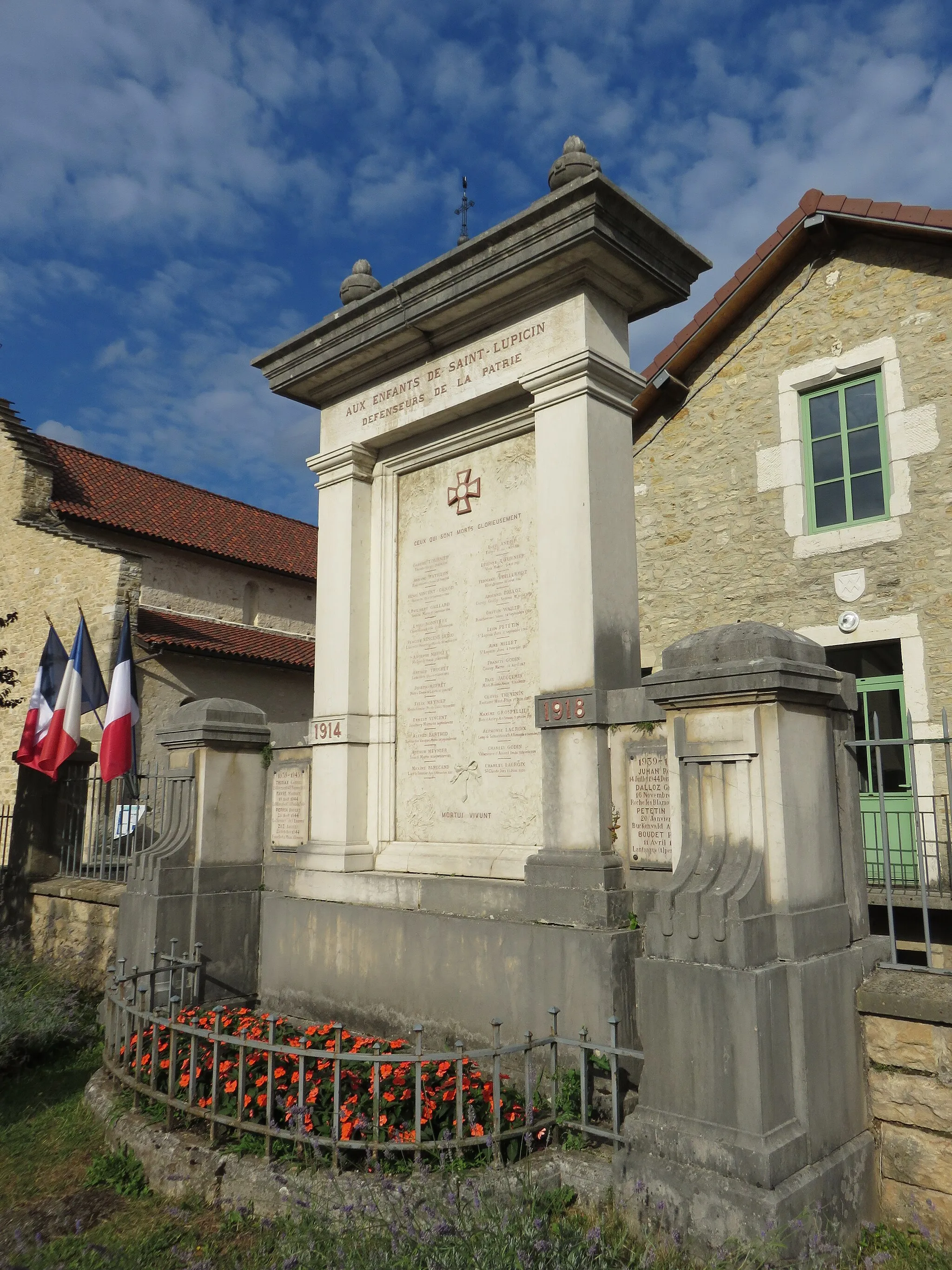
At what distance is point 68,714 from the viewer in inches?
386

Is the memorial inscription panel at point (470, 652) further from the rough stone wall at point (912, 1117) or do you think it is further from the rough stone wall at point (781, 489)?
the rough stone wall at point (781, 489)

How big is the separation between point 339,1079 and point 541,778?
196cm

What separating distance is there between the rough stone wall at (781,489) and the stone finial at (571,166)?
674 centimetres

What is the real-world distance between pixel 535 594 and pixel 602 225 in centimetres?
213

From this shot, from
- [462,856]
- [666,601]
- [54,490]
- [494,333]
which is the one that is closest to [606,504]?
[494,333]

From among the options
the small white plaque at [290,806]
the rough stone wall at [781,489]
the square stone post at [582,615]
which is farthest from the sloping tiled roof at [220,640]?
the square stone post at [582,615]

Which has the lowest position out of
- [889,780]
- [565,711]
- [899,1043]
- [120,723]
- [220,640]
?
[899,1043]

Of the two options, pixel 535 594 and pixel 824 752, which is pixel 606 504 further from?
pixel 824 752

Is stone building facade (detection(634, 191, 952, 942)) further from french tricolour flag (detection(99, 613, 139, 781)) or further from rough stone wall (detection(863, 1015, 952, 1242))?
french tricolour flag (detection(99, 613, 139, 781))

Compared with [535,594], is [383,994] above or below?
below

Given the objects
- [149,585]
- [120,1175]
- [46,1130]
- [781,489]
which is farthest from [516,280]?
[149,585]

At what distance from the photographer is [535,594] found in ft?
18.6

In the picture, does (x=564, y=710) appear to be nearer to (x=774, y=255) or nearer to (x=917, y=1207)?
(x=917, y=1207)

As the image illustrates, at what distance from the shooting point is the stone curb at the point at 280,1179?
12.3ft
